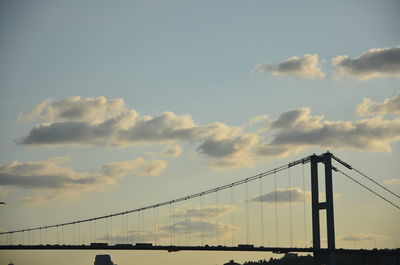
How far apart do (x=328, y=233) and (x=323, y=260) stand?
221 inches

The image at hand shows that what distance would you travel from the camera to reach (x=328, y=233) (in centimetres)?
19875

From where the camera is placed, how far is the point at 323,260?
19975 centimetres
